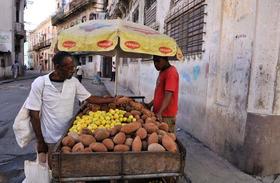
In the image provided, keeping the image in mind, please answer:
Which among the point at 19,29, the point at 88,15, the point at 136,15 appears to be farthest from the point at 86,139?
the point at 88,15

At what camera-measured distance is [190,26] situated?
8273 mm

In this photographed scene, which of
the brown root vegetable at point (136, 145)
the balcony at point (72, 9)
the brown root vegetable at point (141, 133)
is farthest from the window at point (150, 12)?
the balcony at point (72, 9)

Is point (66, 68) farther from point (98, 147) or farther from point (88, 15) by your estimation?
point (88, 15)

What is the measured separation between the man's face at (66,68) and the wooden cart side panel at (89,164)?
109 cm

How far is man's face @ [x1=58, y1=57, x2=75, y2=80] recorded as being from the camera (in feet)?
11.9

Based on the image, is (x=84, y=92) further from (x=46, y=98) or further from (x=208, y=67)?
(x=208, y=67)

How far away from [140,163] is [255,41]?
2.90 metres

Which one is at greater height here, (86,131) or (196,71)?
(196,71)

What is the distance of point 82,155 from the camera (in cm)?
297

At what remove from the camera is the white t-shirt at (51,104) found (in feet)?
12.0

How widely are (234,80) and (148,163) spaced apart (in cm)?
302

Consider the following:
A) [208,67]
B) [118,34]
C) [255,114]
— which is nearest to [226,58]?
[208,67]

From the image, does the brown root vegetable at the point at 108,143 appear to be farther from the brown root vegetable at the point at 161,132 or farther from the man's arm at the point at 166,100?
the man's arm at the point at 166,100

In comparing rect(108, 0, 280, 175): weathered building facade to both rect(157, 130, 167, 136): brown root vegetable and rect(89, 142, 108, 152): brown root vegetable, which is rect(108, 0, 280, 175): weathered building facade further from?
rect(89, 142, 108, 152): brown root vegetable
